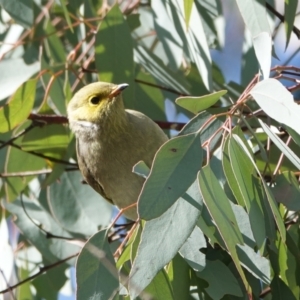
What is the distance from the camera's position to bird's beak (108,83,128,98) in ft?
10.6

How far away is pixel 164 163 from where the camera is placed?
216cm

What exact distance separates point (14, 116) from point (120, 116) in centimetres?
44

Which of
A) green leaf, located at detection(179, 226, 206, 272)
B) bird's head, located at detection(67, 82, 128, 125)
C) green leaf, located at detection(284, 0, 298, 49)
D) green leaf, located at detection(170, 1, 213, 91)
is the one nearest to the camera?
green leaf, located at detection(179, 226, 206, 272)

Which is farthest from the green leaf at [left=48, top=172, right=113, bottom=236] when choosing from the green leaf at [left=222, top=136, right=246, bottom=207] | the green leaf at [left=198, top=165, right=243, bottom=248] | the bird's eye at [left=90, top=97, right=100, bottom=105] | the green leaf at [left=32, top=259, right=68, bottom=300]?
the green leaf at [left=198, top=165, right=243, bottom=248]

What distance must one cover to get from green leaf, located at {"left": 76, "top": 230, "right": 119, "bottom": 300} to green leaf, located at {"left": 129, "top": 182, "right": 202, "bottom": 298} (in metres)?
0.13

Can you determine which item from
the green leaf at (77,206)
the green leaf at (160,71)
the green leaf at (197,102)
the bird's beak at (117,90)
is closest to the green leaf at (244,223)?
the green leaf at (197,102)

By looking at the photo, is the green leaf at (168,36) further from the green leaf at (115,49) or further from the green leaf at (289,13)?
the green leaf at (289,13)

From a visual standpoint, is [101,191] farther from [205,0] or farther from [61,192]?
[205,0]

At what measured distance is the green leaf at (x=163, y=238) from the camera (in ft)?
7.13

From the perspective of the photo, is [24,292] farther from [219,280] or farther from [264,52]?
[264,52]

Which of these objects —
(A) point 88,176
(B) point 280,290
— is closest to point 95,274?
(B) point 280,290

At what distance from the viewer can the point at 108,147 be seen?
332 centimetres

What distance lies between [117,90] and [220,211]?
1.23 m

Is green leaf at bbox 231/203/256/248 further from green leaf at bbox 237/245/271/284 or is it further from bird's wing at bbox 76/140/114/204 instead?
bird's wing at bbox 76/140/114/204
